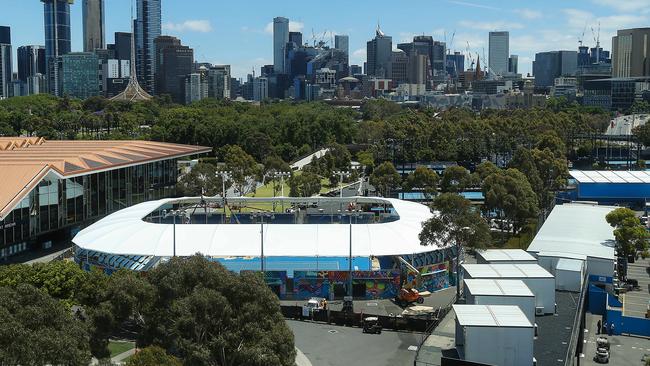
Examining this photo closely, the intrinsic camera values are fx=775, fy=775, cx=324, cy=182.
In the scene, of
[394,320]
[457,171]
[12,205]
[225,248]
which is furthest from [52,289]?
[457,171]

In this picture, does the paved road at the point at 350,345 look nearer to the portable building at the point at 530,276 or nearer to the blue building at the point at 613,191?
the portable building at the point at 530,276

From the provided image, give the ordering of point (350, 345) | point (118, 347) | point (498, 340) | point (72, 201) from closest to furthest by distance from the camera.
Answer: point (498, 340)
point (118, 347)
point (350, 345)
point (72, 201)

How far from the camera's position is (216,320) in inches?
782

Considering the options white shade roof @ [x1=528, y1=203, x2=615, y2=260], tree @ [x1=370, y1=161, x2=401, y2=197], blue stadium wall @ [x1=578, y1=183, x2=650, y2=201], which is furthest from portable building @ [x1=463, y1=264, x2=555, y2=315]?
tree @ [x1=370, y1=161, x2=401, y2=197]

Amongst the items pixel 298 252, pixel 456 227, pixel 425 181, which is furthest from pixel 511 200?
pixel 298 252

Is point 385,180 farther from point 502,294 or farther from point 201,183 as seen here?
point 502,294

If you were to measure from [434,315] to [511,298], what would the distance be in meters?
7.16

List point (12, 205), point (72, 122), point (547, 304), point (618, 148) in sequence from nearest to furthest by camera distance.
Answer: point (547, 304) < point (12, 205) < point (618, 148) < point (72, 122)

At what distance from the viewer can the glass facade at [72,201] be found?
4478 cm

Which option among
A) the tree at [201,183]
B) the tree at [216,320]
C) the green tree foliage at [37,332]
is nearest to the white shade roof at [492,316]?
the tree at [216,320]

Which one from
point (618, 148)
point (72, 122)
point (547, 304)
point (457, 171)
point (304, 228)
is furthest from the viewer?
point (72, 122)

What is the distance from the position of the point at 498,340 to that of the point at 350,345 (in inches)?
314

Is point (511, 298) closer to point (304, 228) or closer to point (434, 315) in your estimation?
→ point (434, 315)

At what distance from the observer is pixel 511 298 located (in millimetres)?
24453
